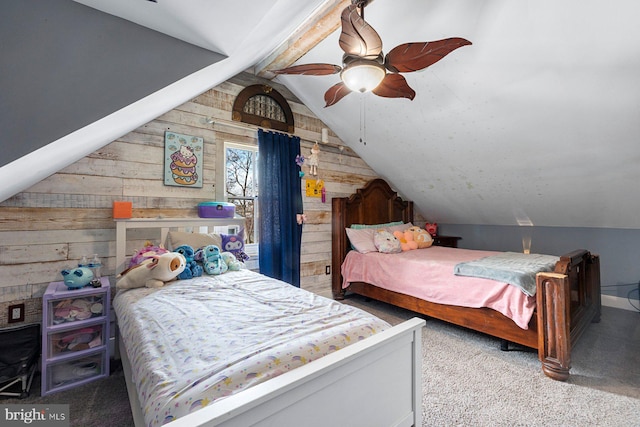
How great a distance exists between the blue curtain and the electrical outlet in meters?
1.71

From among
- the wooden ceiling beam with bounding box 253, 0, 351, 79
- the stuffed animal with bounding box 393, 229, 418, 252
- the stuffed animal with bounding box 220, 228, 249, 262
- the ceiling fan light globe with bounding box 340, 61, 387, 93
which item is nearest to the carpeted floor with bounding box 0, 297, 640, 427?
the stuffed animal with bounding box 220, 228, 249, 262

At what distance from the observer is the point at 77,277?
1735mm

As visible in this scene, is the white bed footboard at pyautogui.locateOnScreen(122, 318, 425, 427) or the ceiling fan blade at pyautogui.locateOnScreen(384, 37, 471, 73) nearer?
the white bed footboard at pyautogui.locateOnScreen(122, 318, 425, 427)

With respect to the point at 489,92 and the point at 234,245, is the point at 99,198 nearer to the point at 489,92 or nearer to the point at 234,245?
the point at 234,245

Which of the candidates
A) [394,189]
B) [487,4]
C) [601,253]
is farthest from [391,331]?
[601,253]

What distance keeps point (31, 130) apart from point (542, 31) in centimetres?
260

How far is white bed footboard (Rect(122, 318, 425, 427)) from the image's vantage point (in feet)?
2.27

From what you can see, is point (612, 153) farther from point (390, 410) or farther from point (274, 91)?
point (274, 91)

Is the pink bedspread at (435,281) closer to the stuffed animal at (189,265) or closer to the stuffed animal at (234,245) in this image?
the stuffed animal at (234,245)

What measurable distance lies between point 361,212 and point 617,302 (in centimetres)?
314

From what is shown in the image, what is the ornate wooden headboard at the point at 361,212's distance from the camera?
3.43m

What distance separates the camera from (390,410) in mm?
1110

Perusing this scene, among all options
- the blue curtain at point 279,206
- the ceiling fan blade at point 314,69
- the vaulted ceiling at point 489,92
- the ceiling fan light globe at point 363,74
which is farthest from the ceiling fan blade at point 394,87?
the blue curtain at point 279,206

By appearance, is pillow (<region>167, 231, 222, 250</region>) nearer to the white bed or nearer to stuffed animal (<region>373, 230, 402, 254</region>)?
the white bed
